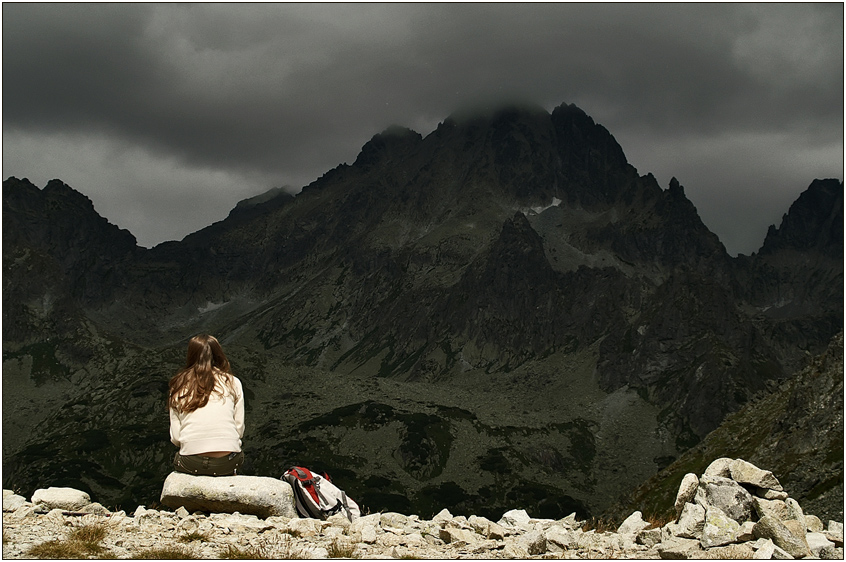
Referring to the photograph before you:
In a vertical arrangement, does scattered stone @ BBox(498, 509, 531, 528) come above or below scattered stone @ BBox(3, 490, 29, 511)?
below

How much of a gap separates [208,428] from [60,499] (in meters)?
4.73

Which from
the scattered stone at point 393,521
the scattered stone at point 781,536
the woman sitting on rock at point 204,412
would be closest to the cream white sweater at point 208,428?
the woman sitting on rock at point 204,412

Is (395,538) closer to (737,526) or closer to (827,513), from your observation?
(737,526)

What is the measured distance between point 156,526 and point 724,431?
102667mm

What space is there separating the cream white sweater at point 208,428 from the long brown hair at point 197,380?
140 mm

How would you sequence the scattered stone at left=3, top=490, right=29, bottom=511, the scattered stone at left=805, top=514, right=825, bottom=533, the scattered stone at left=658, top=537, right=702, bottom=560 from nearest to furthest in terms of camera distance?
the scattered stone at left=658, top=537, right=702, bottom=560 < the scattered stone at left=3, top=490, right=29, bottom=511 < the scattered stone at left=805, top=514, right=825, bottom=533

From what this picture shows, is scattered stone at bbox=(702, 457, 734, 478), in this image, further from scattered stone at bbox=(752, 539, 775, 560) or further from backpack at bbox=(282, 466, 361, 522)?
backpack at bbox=(282, 466, 361, 522)

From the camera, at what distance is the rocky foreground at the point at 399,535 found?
1284 cm

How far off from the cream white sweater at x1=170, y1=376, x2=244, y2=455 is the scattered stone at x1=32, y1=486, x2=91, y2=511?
12.0ft

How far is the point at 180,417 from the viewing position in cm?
1534

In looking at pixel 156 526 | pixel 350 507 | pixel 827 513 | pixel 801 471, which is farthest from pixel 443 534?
pixel 801 471

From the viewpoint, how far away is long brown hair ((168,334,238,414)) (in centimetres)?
1513

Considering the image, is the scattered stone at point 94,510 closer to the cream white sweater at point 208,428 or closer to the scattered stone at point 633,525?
the cream white sweater at point 208,428

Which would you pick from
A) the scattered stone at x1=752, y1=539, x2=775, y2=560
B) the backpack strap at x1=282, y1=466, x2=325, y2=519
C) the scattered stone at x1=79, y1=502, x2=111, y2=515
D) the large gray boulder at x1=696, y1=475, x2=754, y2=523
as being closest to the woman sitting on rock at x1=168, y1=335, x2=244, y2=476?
the backpack strap at x1=282, y1=466, x2=325, y2=519
